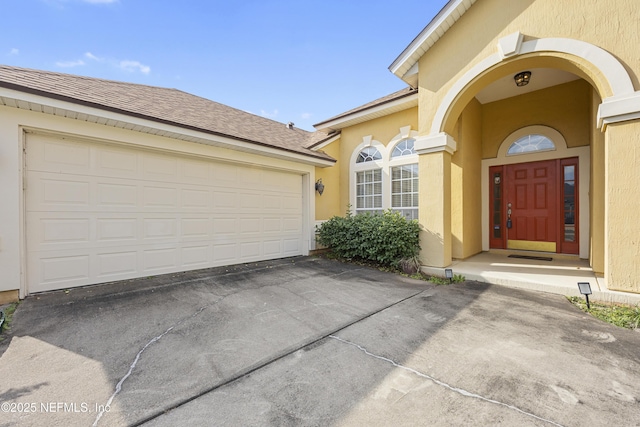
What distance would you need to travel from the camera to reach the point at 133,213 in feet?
16.8

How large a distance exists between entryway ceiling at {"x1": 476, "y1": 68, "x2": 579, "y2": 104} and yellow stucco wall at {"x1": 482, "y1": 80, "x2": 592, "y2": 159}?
0.21m

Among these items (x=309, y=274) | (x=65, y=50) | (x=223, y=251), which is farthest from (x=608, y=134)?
(x=65, y=50)

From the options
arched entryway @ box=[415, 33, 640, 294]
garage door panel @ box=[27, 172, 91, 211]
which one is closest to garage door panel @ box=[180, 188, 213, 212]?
garage door panel @ box=[27, 172, 91, 211]

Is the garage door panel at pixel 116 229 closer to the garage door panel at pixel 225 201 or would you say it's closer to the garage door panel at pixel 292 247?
the garage door panel at pixel 225 201

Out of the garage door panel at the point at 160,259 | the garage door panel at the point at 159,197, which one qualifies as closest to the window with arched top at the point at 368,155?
the garage door panel at the point at 159,197

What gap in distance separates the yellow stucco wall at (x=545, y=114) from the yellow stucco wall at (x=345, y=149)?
2.65m

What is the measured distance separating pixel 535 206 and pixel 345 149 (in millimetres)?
5791

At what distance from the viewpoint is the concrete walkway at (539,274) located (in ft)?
13.6

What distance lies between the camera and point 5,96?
365 cm

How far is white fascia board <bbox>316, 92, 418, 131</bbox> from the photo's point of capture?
707cm

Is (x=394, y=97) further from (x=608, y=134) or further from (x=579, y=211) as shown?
(x=579, y=211)

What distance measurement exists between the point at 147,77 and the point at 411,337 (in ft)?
33.6

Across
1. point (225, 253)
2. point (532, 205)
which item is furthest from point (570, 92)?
point (225, 253)

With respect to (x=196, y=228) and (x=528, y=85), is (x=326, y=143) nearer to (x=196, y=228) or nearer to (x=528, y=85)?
(x=196, y=228)
